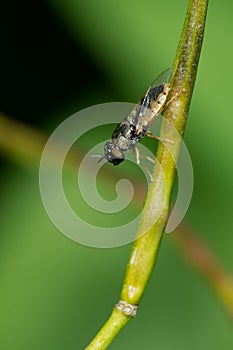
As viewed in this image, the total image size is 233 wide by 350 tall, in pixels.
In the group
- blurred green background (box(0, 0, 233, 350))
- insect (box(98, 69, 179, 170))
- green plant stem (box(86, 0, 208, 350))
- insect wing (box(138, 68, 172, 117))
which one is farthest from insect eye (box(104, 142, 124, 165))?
green plant stem (box(86, 0, 208, 350))

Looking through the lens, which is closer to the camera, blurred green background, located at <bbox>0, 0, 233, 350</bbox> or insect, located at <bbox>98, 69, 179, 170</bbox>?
insect, located at <bbox>98, 69, 179, 170</bbox>

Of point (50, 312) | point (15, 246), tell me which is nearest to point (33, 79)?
point (15, 246)

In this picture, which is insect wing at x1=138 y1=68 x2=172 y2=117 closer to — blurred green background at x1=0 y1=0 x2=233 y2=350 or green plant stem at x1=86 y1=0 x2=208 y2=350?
green plant stem at x1=86 y1=0 x2=208 y2=350

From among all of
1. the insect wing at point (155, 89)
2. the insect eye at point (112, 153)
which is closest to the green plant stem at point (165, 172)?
the insect wing at point (155, 89)

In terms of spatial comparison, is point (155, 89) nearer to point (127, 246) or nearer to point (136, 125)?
point (136, 125)

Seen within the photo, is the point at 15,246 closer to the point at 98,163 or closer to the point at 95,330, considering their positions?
the point at 95,330

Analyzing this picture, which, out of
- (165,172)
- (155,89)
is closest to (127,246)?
(155,89)
